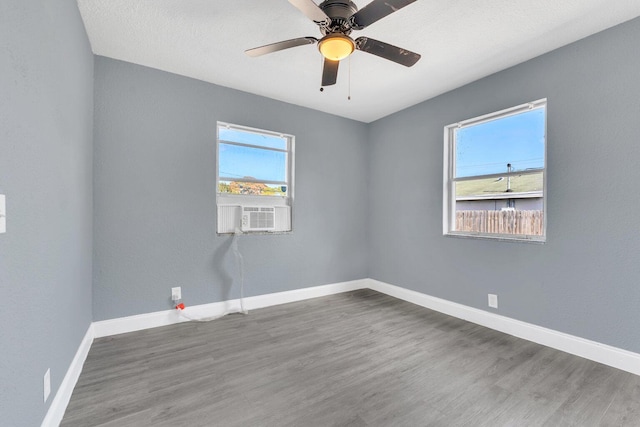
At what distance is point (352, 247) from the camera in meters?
4.24

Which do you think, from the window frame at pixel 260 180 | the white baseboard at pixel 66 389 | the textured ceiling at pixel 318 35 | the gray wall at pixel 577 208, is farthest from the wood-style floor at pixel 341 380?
the textured ceiling at pixel 318 35

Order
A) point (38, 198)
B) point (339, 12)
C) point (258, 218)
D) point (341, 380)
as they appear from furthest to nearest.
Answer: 1. point (258, 218)
2. point (341, 380)
3. point (339, 12)
4. point (38, 198)

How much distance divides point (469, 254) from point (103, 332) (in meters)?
3.78

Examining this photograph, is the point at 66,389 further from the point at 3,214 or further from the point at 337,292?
the point at 337,292

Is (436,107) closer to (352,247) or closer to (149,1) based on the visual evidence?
(352,247)

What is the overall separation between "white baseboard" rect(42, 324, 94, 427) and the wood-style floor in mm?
48

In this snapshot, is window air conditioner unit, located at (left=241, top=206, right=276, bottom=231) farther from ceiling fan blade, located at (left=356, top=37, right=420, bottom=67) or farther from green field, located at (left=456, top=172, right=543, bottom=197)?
green field, located at (left=456, top=172, right=543, bottom=197)

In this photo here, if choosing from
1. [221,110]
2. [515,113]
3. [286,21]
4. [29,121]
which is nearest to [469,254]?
[515,113]

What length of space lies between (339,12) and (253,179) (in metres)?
2.12

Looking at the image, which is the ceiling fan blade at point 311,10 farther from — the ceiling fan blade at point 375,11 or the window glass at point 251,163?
the window glass at point 251,163

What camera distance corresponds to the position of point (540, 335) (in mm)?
2439

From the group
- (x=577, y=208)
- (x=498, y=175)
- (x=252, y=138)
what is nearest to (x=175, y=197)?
(x=252, y=138)

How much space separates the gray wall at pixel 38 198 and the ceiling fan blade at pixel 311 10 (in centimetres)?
122

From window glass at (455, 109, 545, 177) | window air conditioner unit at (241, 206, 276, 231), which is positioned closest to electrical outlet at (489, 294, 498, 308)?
window glass at (455, 109, 545, 177)
